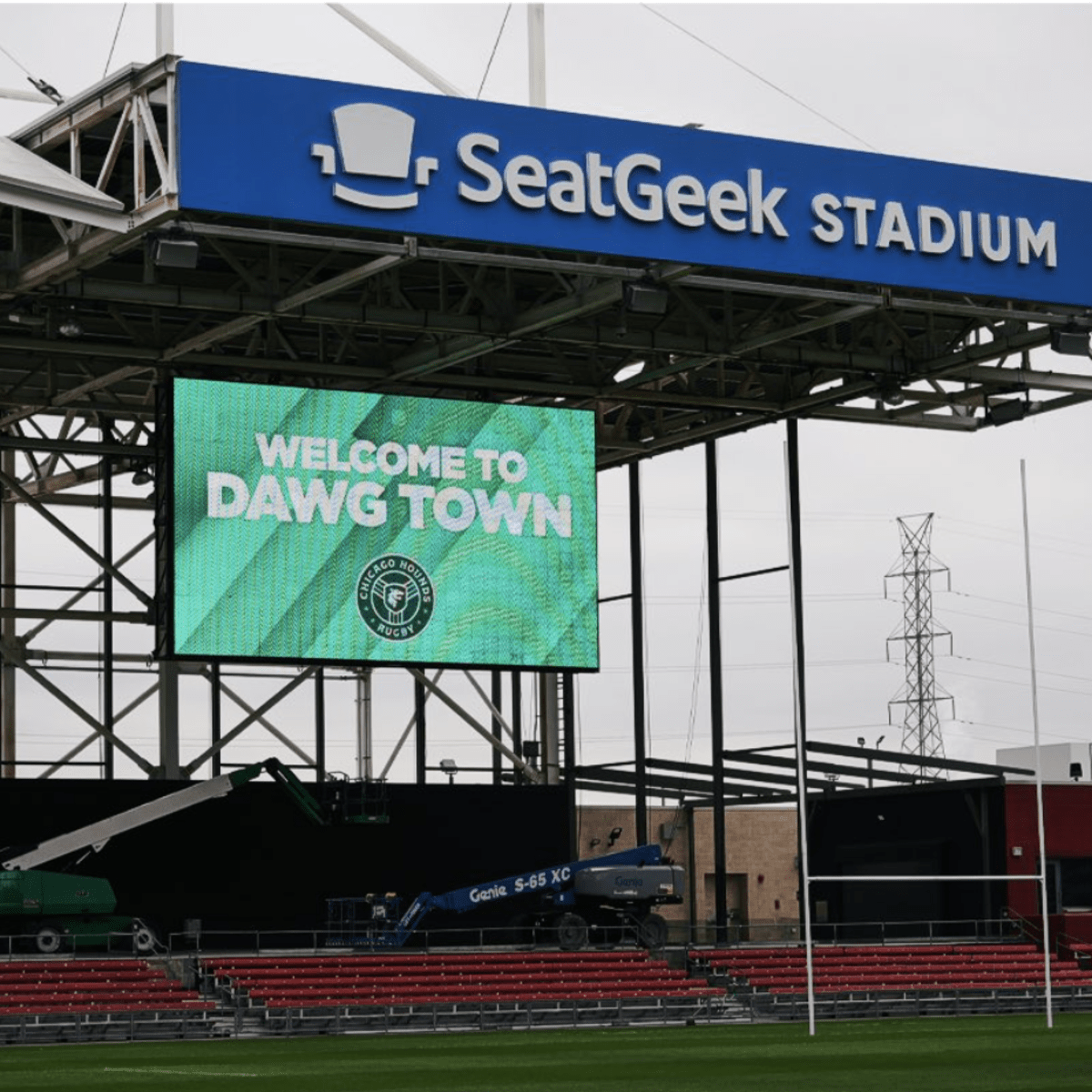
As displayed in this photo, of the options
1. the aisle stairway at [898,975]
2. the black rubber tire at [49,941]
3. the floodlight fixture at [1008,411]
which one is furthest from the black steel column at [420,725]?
the floodlight fixture at [1008,411]

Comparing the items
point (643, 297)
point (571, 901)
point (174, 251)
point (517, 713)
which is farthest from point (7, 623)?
point (643, 297)

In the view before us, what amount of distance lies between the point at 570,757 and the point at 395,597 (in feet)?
27.9

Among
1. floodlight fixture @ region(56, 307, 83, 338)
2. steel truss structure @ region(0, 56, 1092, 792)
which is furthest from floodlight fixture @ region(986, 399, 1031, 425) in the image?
floodlight fixture @ region(56, 307, 83, 338)

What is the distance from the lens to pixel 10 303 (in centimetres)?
3378

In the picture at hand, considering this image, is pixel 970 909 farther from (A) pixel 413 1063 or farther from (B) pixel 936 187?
(A) pixel 413 1063

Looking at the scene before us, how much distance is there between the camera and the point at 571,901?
41969 mm

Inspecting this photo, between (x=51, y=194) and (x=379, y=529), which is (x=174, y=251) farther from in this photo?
(x=379, y=529)

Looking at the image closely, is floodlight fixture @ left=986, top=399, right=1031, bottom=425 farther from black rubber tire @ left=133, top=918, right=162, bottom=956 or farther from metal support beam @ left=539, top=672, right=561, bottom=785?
black rubber tire @ left=133, top=918, right=162, bottom=956

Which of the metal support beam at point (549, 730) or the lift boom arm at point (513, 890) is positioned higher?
the metal support beam at point (549, 730)

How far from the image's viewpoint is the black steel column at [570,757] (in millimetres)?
44375

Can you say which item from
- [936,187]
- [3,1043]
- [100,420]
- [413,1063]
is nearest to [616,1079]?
[413,1063]

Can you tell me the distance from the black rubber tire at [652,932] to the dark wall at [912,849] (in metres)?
6.23

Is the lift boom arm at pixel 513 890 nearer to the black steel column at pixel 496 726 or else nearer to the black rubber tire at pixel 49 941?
the black steel column at pixel 496 726

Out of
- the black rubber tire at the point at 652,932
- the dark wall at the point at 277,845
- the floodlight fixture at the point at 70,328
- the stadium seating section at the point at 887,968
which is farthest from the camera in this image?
the black rubber tire at the point at 652,932
